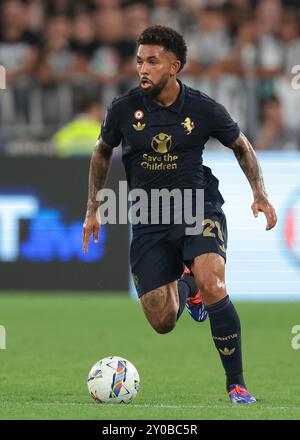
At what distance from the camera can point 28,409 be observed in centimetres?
691

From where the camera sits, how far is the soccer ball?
7.31m

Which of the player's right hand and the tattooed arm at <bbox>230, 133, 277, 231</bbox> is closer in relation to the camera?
the tattooed arm at <bbox>230, 133, 277, 231</bbox>

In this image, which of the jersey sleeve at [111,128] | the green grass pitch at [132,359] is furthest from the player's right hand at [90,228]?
the green grass pitch at [132,359]

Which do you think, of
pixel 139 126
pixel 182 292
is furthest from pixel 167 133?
pixel 182 292

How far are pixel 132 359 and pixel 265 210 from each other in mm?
2929

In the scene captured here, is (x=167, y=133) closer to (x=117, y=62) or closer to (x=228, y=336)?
(x=228, y=336)

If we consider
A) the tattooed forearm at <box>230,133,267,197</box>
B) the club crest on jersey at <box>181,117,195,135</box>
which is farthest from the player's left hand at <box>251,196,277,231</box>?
the club crest on jersey at <box>181,117,195,135</box>

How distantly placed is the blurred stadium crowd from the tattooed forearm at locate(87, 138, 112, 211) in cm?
738

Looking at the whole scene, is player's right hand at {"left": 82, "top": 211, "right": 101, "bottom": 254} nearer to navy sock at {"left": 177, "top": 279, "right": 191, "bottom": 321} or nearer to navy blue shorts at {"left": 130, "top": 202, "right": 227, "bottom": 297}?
navy blue shorts at {"left": 130, "top": 202, "right": 227, "bottom": 297}

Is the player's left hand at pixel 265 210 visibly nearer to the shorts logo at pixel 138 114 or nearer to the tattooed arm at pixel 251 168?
the tattooed arm at pixel 251 168

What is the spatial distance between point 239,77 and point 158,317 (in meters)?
7.82

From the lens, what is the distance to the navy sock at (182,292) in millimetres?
8344

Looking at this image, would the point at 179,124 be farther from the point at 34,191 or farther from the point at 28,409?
the point at 34,191

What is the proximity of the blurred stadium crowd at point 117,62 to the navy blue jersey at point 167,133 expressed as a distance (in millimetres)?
7434
